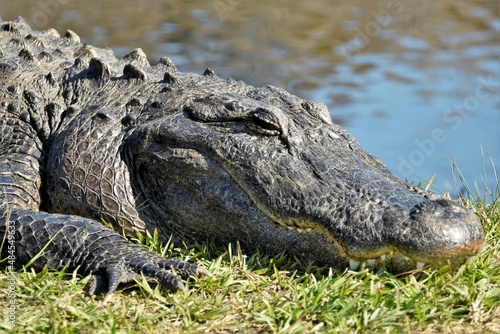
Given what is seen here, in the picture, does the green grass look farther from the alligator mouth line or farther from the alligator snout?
the alligator snout

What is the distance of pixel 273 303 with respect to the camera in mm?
4219

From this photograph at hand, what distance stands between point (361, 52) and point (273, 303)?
12.6 meters

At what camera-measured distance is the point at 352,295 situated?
4.28m

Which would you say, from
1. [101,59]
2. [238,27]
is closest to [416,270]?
[101,59]

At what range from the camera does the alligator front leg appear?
14.2ft

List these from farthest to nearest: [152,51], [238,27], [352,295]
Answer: [238,27], [152,51], [352,295]

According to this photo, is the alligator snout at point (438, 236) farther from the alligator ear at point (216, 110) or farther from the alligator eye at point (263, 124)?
the alligator ear at point (216, 110)

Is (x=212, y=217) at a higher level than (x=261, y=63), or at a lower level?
lower

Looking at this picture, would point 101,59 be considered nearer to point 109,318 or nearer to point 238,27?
point 109,318

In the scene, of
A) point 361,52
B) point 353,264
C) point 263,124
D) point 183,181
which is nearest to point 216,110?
point 263,124

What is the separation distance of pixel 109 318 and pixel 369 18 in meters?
14.7

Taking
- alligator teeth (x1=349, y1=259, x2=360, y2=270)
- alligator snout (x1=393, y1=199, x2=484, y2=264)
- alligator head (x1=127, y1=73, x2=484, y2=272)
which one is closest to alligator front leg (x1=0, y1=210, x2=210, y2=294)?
alligator head (x1=127, y1=73, x2=484, y2=272)

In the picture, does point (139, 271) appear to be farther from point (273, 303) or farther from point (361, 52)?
point (361, 52)

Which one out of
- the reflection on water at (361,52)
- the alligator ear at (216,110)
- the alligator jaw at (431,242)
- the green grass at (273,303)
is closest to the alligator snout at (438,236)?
the alligator jaw at (431,242)
